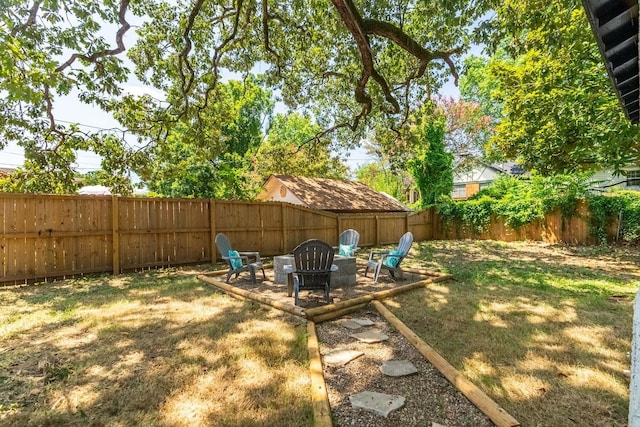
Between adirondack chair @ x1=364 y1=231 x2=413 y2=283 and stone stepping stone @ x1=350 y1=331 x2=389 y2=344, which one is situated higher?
adirondack chair @ x1=364 y1=231 x2=413 y2=283

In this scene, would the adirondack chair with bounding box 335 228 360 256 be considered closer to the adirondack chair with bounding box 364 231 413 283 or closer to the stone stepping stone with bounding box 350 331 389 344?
the adirondack chair with bounding box 364 231 413 283

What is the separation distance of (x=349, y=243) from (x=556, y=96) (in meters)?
7.62

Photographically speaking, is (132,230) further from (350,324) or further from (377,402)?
(377,402)

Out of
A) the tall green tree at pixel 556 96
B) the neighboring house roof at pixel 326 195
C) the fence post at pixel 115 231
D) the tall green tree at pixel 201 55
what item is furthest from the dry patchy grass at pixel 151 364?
the neighboring house roof at pixel 326 195

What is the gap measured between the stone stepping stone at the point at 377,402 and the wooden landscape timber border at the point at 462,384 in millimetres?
512

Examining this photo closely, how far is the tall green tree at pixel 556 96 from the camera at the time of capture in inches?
252

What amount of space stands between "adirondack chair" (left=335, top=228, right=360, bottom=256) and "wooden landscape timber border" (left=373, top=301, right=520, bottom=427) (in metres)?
3.60

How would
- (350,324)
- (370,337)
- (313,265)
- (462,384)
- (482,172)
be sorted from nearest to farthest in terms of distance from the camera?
(462,384) → (370,337) → (350,324) → (313,265) → (482,172)

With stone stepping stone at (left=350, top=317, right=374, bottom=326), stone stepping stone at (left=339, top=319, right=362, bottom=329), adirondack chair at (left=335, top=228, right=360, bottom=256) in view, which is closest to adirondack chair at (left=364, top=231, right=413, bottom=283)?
A: adirondack chair at (left=335, top=228, right=360, bottom=256)

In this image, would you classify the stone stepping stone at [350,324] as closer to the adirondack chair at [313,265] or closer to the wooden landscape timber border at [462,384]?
the wooden landscape timber border at [462,384]

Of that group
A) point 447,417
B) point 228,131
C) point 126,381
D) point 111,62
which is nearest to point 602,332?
point 447,417

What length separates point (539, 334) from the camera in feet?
12.2

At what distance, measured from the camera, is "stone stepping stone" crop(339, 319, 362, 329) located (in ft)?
13.2

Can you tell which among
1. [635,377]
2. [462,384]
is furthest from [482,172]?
[635,377]
